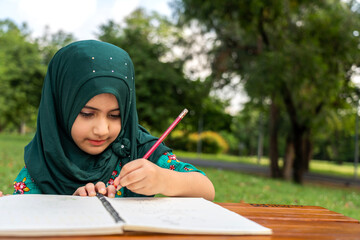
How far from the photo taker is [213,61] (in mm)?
13266

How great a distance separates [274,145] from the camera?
40.6 feet

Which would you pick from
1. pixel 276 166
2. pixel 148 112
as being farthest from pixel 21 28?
pixel 276 166

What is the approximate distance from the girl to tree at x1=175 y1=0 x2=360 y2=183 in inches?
306

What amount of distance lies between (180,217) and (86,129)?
67cm

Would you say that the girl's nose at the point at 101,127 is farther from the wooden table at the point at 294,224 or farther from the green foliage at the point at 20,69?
the green foliage at the point at 20,69

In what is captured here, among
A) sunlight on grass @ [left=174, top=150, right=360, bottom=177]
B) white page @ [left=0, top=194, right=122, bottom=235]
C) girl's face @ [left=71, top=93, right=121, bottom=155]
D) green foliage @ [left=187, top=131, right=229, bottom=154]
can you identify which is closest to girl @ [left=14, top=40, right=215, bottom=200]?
girl's face @ [left=71, top=93, right=121, bottom=155]

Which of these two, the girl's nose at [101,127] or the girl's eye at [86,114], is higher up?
the girl's eye at [86,114]

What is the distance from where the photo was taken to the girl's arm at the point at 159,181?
1.29 m

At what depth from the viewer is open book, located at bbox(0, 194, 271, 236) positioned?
873 millimetres

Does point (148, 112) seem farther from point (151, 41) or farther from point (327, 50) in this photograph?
point (327, 50)

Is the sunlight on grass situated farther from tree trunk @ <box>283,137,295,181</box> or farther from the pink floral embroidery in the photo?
the pink floral embroidery

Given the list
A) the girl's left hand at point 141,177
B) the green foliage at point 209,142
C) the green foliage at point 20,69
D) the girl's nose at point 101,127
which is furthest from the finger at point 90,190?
the green foliage at point 209,142

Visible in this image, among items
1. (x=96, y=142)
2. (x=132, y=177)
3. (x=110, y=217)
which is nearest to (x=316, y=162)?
(x=96, y=142)

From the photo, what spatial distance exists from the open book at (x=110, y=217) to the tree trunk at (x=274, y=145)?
11.4 metres
